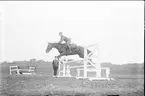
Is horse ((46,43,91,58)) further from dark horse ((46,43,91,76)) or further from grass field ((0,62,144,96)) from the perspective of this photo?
grass field ((0,62,144,96))

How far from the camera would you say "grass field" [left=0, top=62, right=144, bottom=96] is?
456 cm

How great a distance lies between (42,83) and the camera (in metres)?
4.98

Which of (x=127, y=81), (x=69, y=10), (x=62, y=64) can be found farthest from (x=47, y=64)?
(x=127, y=81)

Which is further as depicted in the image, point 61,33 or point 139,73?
point 139,73

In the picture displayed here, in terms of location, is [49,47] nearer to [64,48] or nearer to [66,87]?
[64,48]

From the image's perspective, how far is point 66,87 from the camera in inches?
194

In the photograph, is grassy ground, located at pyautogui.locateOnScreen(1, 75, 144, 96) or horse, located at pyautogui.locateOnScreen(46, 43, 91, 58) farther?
horse, located at pyautogui.locateOnScreen(46, 43, 91, 58)

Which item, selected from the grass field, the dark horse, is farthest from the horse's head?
the grass field

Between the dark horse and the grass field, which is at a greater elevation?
the dark horse

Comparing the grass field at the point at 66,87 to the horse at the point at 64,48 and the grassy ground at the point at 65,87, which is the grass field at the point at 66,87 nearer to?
the grassy ground at the point at 65,87

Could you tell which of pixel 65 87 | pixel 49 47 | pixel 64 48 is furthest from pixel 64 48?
pixel 65 87

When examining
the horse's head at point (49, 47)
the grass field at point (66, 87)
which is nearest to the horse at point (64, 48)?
the horse's head at point (49, 47)

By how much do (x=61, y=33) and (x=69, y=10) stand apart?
1.70ft

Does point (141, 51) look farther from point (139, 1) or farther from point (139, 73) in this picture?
point (139, 1)
